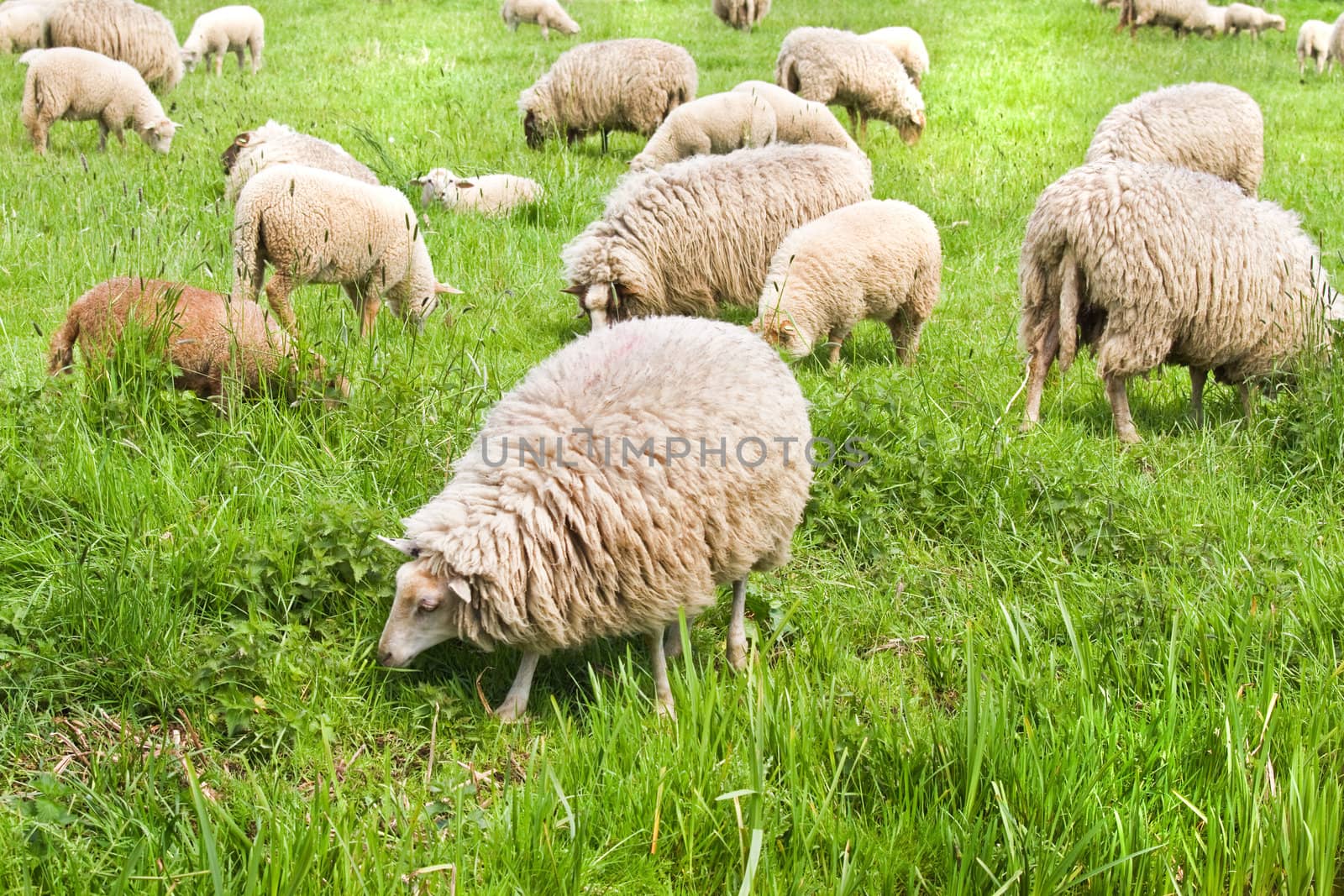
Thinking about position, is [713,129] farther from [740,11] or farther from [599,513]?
[740,11]

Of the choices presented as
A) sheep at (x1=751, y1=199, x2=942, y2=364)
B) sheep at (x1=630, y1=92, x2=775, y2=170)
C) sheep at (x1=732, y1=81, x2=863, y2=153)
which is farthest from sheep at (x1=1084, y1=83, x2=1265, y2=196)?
sheep at (x1=630, y1=92, x2=775, y2=170)

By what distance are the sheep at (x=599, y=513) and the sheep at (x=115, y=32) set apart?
10.7m

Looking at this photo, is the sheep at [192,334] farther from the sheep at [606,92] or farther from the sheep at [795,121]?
the sheep at [606,92]

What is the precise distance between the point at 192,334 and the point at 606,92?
23.2ft

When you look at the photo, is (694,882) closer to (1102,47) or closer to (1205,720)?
(1205,720)

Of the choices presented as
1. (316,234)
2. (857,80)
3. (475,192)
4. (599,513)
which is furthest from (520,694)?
(857,80)

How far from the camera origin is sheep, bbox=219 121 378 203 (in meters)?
6.91

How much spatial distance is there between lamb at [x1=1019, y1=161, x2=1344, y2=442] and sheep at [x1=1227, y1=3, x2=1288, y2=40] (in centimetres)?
1643

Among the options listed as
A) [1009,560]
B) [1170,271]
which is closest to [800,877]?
[1009,560]

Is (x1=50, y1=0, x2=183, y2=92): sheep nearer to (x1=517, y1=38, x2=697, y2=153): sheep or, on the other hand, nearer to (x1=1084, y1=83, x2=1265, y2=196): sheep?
(x1=517, y1=38, x2=697, y2=153): sheep

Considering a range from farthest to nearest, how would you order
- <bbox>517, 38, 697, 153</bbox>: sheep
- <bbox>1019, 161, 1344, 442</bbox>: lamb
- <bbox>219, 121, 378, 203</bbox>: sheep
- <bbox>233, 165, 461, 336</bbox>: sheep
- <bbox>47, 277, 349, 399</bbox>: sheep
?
<bbox>517, 38, 697, 153</bbox>: sheep < <bbox>219, 121, 378, 203</bbox>: sheep < <bbox>233, 165, 461, 336</bbox>: sheep < <bbox>1019, 161, 1344, 442</bbox>: lamb < <bbox>47, 277, 349, 399</bbox>: sheep

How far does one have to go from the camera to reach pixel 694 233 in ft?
20.0

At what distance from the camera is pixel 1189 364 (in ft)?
16.2

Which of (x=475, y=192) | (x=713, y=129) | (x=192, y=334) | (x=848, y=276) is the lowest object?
(x=475, y=192)
